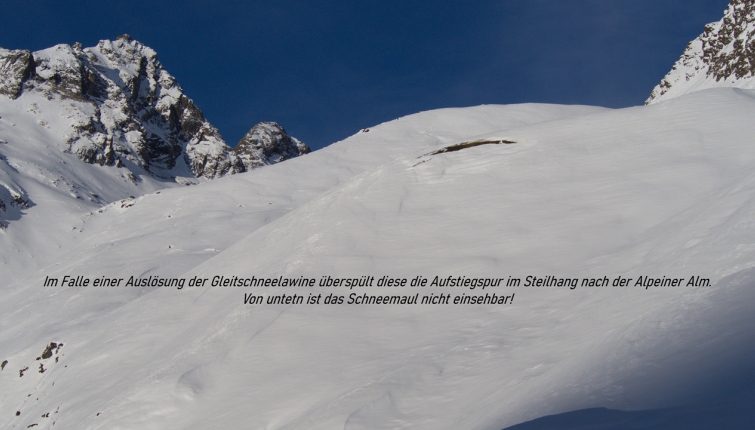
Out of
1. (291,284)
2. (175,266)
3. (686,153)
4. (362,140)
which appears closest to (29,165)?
(362,140)

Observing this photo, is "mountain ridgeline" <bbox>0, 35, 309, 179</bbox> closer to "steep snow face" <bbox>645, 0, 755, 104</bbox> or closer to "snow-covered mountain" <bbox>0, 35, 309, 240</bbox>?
"snow-covered mountain" <bbox>0, 35, 309, 240</bbox>

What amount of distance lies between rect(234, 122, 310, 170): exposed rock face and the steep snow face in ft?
188

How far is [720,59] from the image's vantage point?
7681cm

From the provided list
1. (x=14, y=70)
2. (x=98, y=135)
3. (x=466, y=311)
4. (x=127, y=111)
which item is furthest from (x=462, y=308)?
(x=127, y=111)

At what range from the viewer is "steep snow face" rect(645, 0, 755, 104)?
7046 centimetres

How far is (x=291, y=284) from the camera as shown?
40.8 feet

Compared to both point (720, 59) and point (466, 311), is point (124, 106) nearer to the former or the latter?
point (720, 59)

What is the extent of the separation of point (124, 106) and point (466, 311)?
96668mm

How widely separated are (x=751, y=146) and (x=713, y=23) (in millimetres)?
88643

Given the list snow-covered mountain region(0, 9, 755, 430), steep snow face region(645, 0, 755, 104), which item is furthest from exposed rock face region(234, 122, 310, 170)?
snow-covered mountain region(0, 9, 755, 430)

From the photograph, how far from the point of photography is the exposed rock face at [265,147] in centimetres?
9619

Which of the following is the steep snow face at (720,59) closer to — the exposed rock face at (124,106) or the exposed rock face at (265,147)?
the exposed rock face at (265,147)

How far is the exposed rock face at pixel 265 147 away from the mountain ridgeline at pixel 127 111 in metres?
0.17

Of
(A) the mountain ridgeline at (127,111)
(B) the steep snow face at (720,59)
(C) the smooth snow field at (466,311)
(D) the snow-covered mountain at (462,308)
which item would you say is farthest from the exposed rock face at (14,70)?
(B) the steep snow face at (720,59)
